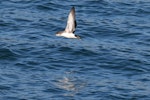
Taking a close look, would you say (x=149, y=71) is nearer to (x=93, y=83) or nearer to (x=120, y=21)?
(x=93, y=83)

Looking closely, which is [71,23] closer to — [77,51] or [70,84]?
[70,84]

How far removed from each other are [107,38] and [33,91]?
700 centimetres

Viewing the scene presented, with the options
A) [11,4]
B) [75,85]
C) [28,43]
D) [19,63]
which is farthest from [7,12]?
[75,85]

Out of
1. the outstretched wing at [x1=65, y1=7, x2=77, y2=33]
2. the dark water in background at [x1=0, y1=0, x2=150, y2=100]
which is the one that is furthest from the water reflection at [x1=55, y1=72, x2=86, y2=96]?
the outstretched wing at [x1=65, y1=7, x2=77, y2=33]

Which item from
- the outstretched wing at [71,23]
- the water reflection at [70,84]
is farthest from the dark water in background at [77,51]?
the outstretched wing at [71,23]

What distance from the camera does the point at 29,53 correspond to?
27.8 meters

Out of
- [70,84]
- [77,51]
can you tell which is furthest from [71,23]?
[77,51]

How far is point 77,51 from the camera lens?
92.5ft

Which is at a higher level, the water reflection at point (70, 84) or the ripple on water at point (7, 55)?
the ripple on water at point (7, 55)

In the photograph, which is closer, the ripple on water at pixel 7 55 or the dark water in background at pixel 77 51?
the dark water in background at pixel 77 51

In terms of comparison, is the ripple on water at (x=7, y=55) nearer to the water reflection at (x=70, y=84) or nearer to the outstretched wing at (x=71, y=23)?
the water reflection at (x=70, y=84)

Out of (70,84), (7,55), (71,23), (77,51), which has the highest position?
(77,51)

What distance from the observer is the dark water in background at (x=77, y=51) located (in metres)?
24.2

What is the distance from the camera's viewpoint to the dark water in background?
24188 mm
